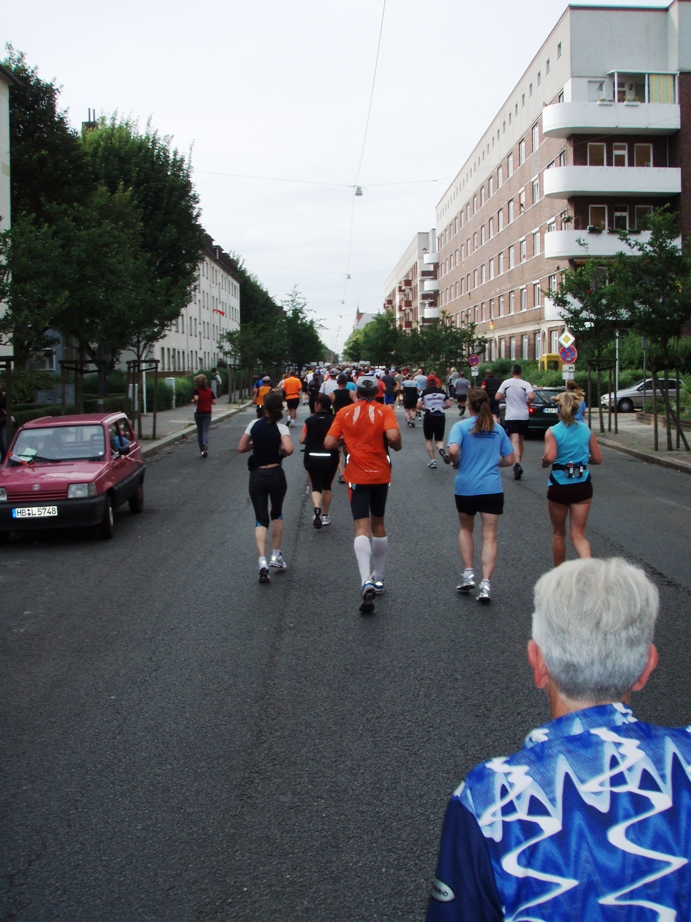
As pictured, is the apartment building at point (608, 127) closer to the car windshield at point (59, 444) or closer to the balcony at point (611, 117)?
the balcony at point (611, 117)

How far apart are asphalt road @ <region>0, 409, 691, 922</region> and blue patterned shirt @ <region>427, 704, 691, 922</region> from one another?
5.79 feet

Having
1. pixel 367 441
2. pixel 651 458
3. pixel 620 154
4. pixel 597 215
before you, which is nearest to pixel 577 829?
pixel 367 441

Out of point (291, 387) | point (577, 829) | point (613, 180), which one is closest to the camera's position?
point (577, 829)

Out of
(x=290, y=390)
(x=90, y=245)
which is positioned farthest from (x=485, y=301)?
(x=90, y=245)

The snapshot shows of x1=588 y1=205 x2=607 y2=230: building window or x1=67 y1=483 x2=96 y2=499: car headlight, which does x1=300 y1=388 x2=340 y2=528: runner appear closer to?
x1=67 y1=483 x2=96 y2=499: car headlight

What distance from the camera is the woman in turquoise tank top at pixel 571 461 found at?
789 cm

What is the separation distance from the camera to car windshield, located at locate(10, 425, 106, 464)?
12266 mm

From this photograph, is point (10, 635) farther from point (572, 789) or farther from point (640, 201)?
point (640, 201)

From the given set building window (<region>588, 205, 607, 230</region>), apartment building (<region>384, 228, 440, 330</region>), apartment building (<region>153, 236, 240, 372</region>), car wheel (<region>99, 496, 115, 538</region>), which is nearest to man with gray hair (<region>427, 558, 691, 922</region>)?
car wheel (<region>99, 496, 115, 538</region>)

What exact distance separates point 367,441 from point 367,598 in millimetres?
1321

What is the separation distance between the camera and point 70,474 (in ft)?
37.9

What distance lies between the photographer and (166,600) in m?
8.08

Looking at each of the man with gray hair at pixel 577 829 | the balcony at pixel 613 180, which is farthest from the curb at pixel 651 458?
the balcony at pixel 613 180

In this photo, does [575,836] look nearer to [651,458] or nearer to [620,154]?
[651,458]
